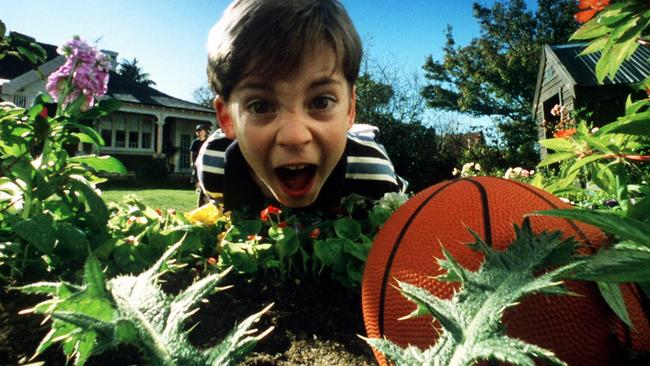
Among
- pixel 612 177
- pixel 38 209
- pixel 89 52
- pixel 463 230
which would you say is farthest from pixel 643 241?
pixel 89 52

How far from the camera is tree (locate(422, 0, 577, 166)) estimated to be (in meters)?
32.8

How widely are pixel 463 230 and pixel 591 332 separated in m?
0.40

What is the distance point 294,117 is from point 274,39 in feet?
1.28

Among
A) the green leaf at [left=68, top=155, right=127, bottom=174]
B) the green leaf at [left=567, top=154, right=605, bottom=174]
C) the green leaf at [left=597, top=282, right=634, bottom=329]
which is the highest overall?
the green leaf at [left=567, top=154, right=605, bottom=174]

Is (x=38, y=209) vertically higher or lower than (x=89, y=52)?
lower

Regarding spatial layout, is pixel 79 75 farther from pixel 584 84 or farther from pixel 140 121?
pixel 140 121

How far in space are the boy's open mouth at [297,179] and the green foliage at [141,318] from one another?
5.53 ft

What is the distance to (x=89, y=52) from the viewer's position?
266 centimetres

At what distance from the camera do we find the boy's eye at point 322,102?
2228 mm

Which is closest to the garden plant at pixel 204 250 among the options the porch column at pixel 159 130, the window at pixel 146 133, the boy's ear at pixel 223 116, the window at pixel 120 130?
the boy's ear at pixel 223 116

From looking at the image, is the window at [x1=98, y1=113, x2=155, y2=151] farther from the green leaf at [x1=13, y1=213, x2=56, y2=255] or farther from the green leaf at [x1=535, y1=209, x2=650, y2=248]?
the green leaf at [x1=535, y1=209, x2=650, y2=248]

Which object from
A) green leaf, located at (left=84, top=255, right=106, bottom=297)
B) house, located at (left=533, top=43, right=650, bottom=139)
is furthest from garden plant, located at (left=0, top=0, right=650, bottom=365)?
house, located at (left=533, top=43, right=650, bottom=139)

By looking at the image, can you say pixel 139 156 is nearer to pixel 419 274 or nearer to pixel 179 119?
pixel 179 119

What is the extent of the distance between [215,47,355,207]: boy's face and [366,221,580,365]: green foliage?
1.43 m
